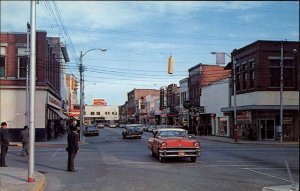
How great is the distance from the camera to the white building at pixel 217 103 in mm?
56250

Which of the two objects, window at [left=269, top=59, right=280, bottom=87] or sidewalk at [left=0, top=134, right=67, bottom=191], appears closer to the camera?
sidewalk at [left=0, top=134, right=67, bottom=191]

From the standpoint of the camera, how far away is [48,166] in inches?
796

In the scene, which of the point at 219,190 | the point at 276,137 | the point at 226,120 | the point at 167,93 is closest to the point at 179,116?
the point at 167,93

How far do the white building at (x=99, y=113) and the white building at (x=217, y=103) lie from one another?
6778cm

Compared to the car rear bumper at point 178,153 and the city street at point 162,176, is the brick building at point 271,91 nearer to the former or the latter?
the car rear bumper at point 178,153

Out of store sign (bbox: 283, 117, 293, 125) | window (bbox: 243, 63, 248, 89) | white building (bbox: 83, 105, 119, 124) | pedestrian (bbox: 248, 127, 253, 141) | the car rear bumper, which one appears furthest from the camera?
white building (bbox: 83, 105, 119, 124)

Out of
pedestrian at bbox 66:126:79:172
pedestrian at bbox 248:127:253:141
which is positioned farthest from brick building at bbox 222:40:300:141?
pedestrian at bbox 66:126:79:172

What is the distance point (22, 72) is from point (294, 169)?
31.1 metres

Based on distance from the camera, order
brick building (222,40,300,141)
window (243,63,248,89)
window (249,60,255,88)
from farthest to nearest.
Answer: window (243,63,248,89), window (249,60,255,88), brick building (222,40,300,141)

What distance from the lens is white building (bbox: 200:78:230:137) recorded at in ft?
185

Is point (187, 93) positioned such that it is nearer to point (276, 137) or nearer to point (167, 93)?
point (167, 93)

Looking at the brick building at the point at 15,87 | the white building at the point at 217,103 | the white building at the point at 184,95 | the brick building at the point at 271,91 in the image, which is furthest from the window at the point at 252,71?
the white building at the point at 184,95

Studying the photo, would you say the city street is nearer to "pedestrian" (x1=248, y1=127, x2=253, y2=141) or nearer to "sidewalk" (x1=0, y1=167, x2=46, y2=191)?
"sidewalk" (x1=0, y1=167, x2=46, y2=191)

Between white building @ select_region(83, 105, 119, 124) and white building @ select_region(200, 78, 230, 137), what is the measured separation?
67.8 meters
